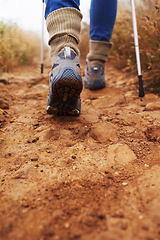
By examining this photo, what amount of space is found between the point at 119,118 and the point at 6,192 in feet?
3.14

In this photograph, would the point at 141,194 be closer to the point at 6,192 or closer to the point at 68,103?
the point at 6,192

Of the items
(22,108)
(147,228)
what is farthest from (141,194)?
(22,108)

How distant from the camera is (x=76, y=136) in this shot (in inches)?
48.7

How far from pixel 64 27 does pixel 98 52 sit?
0.79 m

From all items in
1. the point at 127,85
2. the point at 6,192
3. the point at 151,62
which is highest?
the point at 151,62

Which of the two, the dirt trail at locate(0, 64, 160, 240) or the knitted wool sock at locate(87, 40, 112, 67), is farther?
the knitted wool sock at locate(87, 40, 112, 67)

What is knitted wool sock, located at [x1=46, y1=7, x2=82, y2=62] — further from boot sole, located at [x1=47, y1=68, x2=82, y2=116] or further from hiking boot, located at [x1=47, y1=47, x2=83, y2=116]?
boot sole, located at [x1=47, y1=68, x2=82, y2=116]

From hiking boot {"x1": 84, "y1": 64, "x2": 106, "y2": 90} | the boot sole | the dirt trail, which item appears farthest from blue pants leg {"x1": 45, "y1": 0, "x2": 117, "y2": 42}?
the boot sole

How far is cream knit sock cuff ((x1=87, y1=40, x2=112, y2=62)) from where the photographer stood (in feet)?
6.41

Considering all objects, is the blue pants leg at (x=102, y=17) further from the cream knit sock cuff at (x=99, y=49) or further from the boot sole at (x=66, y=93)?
the boot sole at (x=66, y=93)

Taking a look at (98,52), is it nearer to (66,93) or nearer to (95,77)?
(95,77)

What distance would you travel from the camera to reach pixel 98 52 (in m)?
1.99

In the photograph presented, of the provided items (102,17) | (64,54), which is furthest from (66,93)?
(102,17)

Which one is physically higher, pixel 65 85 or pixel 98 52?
pixel 98 52
